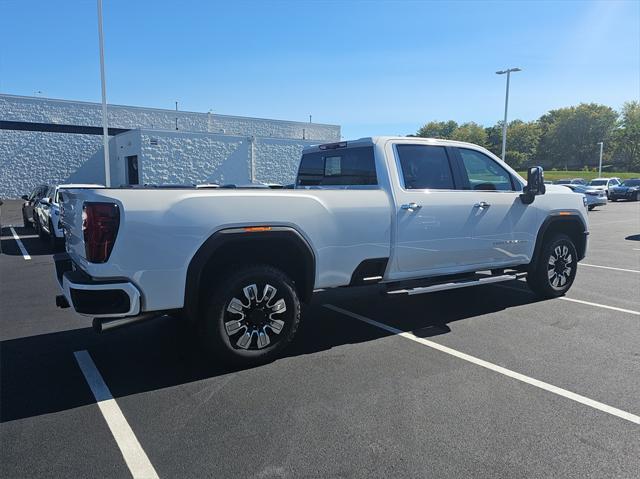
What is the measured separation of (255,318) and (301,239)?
80 centimetres

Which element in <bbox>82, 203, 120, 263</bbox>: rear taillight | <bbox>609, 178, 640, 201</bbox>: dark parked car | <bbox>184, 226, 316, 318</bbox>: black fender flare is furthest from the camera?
<bbox>609, 178, 640, 201</bbox>: dark parked car

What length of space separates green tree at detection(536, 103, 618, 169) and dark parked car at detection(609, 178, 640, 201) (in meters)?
76.0

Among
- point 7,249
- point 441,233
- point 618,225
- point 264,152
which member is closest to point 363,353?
point 441,233

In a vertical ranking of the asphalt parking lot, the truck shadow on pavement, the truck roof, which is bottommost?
the truck shadow on pavement

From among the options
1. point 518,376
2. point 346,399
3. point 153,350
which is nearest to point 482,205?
point 518,376

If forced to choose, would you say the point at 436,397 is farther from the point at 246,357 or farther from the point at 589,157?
the point at 589,157

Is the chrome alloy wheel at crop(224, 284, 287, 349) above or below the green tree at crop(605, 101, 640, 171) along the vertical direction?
below

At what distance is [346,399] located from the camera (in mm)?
3697

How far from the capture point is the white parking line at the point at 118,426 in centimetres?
283

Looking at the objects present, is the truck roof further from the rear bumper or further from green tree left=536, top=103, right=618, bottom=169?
green tree left=536, top=103, right=618, bottom=169

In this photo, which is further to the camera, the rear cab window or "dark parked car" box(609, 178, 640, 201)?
"dark parked car" box(609, 178, 640, 201)

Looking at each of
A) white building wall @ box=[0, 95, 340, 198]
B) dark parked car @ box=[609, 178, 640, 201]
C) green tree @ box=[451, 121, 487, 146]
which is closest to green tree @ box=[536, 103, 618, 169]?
green tree @ box=[451, 121, 487, 146]

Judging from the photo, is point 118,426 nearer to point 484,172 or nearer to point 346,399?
point 346,399

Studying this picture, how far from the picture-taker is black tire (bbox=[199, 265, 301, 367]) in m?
4.11
